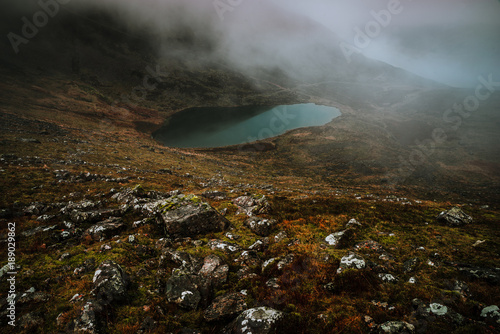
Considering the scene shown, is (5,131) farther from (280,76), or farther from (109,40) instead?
(280,76)

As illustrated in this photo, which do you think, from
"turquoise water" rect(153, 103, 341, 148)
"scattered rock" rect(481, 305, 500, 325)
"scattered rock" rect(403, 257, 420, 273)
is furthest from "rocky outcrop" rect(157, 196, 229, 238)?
"turquoise water" rect(153, 103, 341, 148)

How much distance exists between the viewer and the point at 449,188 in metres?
39.1

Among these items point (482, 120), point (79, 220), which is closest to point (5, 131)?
point (79, 220)

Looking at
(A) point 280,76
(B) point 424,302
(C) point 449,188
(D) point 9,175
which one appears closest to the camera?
(B) point 424,302

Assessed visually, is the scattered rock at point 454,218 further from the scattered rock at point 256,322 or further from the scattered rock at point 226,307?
the scattered rock at point 226,307

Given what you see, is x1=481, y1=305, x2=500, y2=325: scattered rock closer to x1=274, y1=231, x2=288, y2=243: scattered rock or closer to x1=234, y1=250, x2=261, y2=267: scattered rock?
x1=234, y1=250, x2=261, y2=267: scattered rock

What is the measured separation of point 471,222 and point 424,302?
35.0 feet

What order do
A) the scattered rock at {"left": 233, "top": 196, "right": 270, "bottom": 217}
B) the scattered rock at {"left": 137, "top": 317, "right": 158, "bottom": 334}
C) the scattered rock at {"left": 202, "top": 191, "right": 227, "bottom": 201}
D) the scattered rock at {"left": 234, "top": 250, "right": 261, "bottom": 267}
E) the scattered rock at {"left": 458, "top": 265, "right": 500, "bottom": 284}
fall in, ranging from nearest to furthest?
the scattered rock at {"left": 137, "top": 317, "right": 158, "bottom": 334} → the scattered rock at {"left": 458, "top": 265, "right": 500, "bottom": 284} → the scattered rock at {"left": 234, "top": 250, "right": 261, "bottom": 267} → the scattered rock at {"left": 233, "top": 196, "right": 270, "bottom": 217} → the scattered rock at {"left": 202, "top": 191, "right": 227, "bottom": 201}

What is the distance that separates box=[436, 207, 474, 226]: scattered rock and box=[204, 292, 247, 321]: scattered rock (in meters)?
13.1

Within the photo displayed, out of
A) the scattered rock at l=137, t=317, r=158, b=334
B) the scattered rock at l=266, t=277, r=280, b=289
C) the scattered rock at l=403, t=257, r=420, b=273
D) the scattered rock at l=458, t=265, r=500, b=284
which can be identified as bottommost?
the scattered rock at l=137, t=317, r=158, b=334

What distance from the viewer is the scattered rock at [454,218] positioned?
1101cm

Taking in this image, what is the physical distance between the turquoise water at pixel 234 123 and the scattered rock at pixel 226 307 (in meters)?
61.6

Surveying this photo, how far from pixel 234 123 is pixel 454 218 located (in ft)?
287

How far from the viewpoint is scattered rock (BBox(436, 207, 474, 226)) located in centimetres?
1101
